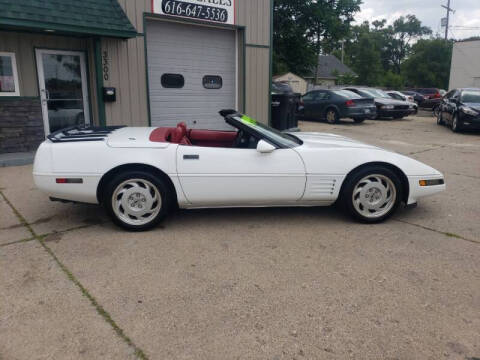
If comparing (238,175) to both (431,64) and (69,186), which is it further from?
(431,64)

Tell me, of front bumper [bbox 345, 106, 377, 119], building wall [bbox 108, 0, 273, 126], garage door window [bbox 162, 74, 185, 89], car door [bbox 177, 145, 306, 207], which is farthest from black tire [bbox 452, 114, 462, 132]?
car door [bbox 177, 145, 306, 207]

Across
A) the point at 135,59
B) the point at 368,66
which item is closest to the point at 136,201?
the point at 135,59

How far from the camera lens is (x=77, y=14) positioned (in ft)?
23.9

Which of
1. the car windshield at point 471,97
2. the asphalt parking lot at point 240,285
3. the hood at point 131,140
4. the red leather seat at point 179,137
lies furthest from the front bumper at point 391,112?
the hood at point 131,140

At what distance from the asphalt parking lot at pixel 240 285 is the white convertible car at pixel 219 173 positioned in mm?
302

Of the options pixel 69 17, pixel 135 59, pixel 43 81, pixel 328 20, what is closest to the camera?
pixel 69 17

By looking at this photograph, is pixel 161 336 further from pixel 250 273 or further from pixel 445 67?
pixel 445 67

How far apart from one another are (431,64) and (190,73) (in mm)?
62943

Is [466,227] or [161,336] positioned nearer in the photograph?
[161,336]

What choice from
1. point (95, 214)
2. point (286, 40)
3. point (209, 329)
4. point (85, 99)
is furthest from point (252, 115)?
point (286, 40)

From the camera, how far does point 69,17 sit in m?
7.15

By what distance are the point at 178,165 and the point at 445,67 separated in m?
68.6

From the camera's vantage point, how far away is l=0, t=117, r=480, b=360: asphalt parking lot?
2400 millimetres

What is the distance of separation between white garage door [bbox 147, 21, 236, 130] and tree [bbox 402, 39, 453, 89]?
6123 cm
